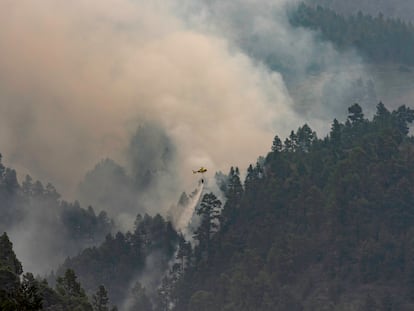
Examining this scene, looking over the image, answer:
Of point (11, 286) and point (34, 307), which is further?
point (11, 286)

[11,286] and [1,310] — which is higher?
[11,286]

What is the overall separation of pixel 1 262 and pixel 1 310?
228 ft

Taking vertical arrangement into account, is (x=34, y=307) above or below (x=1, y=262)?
below

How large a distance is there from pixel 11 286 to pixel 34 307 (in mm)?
62258

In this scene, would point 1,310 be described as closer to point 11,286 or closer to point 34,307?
point 34,307

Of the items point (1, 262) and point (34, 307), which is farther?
point (1, 262)

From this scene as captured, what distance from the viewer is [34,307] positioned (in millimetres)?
125312

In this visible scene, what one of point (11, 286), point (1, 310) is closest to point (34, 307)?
point (1, 310)

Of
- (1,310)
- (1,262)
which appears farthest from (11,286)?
(1,310)

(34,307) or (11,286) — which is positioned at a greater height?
(11,286)

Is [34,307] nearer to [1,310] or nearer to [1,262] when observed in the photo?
[1,310]

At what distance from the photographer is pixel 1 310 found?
419 feet

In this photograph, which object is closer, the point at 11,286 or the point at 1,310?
the point at 1,310
